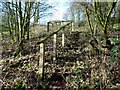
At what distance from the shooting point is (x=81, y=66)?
6258 mm

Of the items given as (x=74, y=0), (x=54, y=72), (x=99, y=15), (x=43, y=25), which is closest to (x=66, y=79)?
(x=54, y=72)

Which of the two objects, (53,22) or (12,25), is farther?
(53,22)

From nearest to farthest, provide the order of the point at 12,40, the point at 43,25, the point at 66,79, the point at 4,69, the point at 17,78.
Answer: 1. the point at 66,79
2. the point at 17,78
3. the point at 4,69
4. the point at 12,40
5. the point at 43,25

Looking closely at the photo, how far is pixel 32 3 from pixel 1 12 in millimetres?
1448

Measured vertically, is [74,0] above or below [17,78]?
Result: above

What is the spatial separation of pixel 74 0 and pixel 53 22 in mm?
4702

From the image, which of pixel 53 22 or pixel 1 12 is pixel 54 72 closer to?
pixel 1 12

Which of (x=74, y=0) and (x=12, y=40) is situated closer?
(x=74, y=0)

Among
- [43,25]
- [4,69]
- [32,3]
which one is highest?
[32,3]

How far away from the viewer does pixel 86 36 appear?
10172mm

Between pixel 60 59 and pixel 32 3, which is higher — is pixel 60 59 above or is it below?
→ below

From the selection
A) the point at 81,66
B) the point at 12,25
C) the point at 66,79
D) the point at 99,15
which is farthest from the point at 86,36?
the point at 66,79

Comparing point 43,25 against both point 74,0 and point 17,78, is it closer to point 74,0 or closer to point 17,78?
point 74,0

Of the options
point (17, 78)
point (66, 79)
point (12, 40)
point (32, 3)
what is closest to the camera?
point (66, 79)
